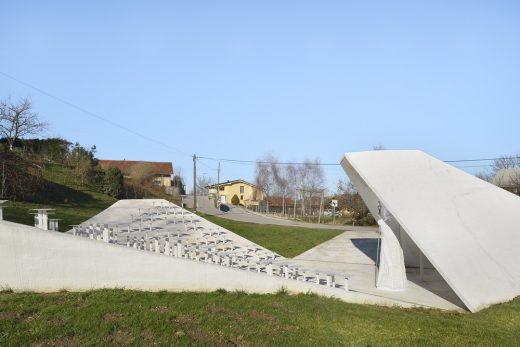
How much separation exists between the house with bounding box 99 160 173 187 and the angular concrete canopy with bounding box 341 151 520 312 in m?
36.8

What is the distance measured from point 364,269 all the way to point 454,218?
407 cm

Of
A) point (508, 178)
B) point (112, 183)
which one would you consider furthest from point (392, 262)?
point (508, 178)

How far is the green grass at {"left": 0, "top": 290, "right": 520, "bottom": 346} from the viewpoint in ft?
20.5

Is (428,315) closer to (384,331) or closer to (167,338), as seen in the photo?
(384,331)

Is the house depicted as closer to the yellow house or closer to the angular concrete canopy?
the yellow house

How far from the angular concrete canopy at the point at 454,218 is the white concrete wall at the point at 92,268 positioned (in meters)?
3.81

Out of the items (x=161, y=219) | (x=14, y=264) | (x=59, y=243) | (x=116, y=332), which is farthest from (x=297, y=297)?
(x=161, y=219)

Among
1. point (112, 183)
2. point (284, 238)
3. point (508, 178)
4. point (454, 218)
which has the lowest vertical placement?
point (284, 238)

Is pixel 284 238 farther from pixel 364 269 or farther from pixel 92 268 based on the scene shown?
pixel 92 268

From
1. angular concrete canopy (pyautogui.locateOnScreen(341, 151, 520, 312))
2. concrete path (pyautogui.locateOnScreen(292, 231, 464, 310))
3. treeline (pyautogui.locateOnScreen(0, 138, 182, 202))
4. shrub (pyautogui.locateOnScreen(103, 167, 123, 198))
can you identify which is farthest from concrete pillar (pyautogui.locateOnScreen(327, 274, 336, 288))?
shrub (pyautogui.locateOnScreen(103, 167, 123, 198))

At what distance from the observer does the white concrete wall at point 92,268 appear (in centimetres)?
861

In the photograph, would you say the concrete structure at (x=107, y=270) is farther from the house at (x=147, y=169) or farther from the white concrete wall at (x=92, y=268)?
the house at (x=147, y=169)

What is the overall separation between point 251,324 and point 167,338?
140 cm

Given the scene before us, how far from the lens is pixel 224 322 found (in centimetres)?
704
